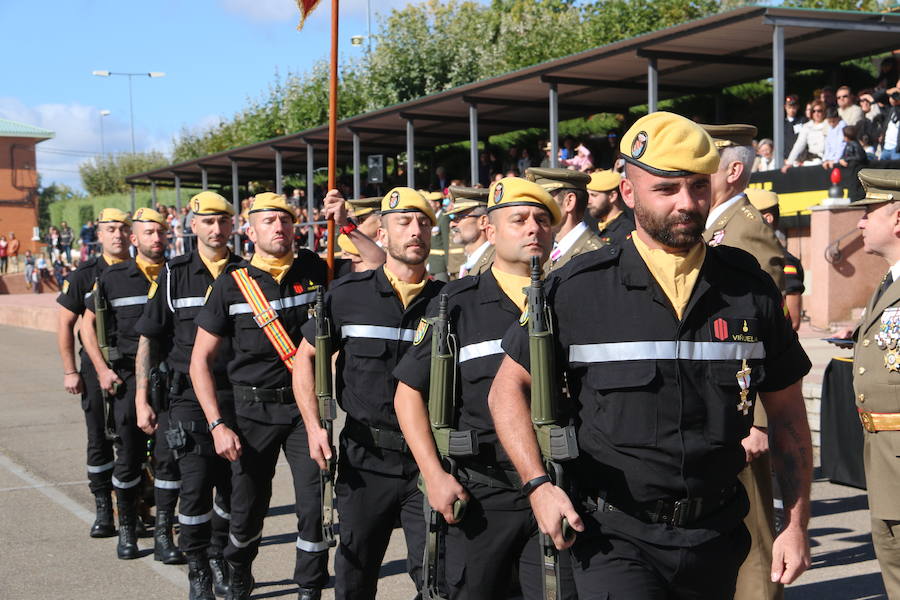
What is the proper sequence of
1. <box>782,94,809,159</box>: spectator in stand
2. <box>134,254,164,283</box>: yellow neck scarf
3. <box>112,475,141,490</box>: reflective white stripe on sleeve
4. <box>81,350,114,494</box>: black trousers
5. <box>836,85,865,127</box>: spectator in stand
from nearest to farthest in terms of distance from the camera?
<box>112,475,141,490</box>: reflective white stripe on sleeve, <box>134,254,164,283</box>: yellow neck scarf, <box>81,350,114,494</box>: black trousers, <box>836,85,865,127</box>: spectator in stand, <box>782,94,809,159</box>: spectator in stand

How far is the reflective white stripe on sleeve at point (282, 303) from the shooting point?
239 inches

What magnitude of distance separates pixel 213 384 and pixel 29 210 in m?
76.2

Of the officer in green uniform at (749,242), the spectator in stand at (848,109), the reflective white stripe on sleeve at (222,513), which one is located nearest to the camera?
the officer in green uniform at (749,242)

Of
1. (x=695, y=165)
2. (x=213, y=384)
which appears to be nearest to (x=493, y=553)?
(x=695, y=165)

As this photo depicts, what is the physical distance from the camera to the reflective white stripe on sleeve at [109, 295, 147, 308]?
7.62m

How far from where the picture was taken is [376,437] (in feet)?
16.1

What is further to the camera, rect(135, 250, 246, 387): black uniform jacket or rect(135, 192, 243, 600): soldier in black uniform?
rect(135, 250, 246, 387): black uniform jacket

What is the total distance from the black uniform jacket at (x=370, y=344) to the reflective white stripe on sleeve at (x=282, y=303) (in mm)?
898

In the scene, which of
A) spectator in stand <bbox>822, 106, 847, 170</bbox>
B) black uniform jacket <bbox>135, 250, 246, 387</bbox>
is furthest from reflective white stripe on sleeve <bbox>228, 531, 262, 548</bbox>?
spectator in stand <bbox>822, 106, 847, 170</bbox>

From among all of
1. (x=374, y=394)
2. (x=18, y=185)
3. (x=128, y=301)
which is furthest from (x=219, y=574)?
(x=18, y=185)

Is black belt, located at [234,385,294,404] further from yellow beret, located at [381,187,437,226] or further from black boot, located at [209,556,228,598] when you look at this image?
yellow beret, located at [381,187,437,226]

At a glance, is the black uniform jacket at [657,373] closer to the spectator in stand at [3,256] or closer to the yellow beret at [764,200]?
the yellow beret at [764,200]

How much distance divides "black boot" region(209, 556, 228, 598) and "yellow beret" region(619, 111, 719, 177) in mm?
4007

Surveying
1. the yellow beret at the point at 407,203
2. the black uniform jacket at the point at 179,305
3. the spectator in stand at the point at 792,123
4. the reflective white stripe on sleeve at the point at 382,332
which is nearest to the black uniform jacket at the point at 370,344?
the reflective white stripe on sleeve at the point at 382,332
